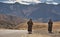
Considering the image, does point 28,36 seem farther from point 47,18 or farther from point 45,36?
point 47,18

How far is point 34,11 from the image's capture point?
9.84m

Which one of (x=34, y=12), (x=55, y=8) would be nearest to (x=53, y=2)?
(x=55, y=8)

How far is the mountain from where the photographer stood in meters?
9.66

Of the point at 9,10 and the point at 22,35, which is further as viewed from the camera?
the point at 9,10

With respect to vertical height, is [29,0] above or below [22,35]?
above

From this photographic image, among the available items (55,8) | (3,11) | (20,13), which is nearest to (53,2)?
(55,8)

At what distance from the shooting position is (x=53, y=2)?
9.83 metres

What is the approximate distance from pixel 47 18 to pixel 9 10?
6.33 ft

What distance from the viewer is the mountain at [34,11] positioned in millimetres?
9656

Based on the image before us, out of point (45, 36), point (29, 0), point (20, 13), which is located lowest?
point (45, 36)

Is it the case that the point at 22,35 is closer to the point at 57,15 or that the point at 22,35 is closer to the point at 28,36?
the point at 28,36

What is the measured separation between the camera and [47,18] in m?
9.60

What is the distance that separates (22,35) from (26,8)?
2241 millimetres

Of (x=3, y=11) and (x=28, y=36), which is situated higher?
(x=3, y=11)
